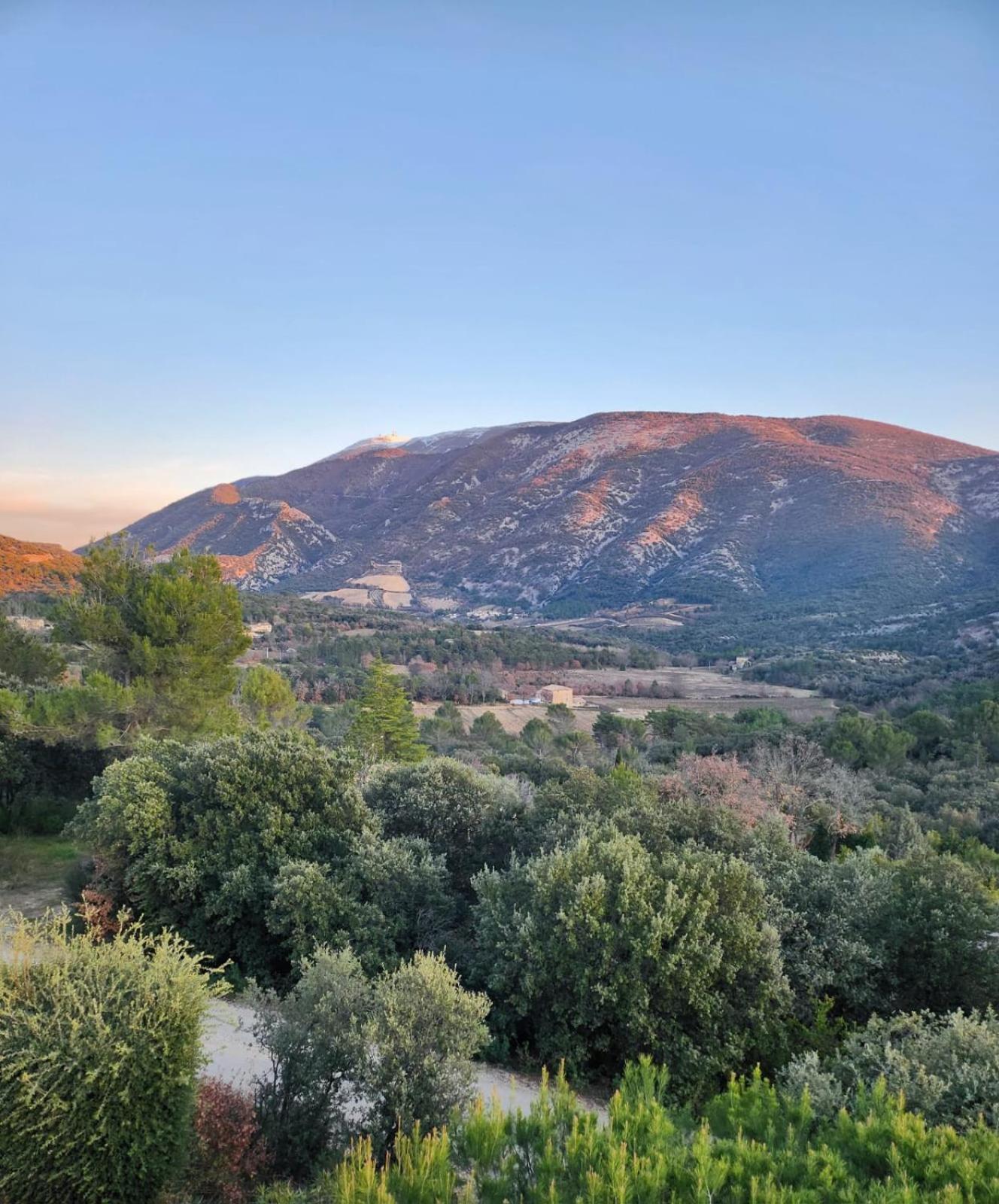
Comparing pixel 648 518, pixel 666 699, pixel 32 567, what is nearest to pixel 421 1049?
pixel 666 699

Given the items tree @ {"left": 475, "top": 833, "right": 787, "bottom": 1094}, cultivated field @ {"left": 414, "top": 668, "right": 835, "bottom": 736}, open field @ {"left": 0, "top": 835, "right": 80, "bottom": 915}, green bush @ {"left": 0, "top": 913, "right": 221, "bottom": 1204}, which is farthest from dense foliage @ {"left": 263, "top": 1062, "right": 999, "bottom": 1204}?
cultivated field @ {"left": 414, "top": 668, "right": 835, "bottom": 736}

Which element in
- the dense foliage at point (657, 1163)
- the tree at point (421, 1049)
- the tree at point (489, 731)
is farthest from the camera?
the tree at point (489, 731)

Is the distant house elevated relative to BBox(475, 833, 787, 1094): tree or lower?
elevated

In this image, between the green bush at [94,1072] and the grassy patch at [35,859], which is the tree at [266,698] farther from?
the green bush at [94,1072]

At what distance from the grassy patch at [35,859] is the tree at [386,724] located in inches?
428

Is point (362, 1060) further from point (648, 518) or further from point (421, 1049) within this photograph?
point (648, 518)

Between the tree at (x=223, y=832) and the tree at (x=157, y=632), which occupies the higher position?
the tree at (x=157, y=632)

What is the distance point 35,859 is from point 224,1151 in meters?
11.6

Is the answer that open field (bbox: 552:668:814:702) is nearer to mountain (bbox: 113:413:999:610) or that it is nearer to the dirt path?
mountain (bbox: 113:413:999:610)

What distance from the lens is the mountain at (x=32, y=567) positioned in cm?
5422

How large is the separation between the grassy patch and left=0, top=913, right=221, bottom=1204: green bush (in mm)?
9438

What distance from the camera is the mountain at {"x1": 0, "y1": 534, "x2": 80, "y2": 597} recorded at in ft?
178

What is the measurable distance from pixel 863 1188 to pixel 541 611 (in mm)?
102727

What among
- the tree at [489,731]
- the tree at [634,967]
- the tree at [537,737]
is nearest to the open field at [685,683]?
the tree at [489,731]
